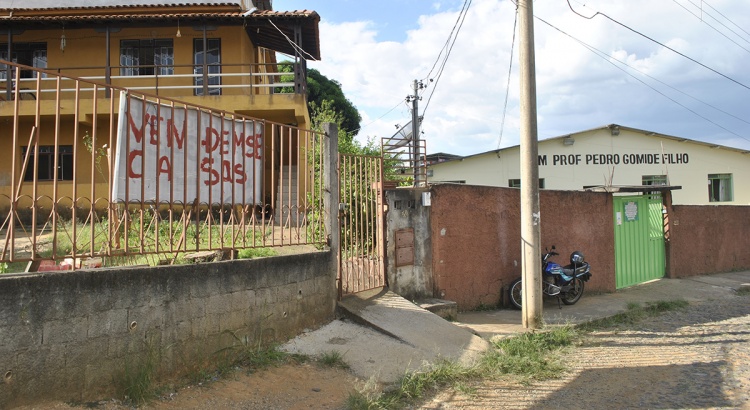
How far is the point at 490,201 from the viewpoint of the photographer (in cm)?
912

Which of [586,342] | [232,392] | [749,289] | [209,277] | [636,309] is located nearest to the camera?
[232,392]

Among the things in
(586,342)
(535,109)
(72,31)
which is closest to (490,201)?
(535,109)

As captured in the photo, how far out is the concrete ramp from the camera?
521 centimetres

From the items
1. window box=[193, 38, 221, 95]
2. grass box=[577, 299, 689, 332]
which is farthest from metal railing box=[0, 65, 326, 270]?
window box=[193, 38, 221, 95]

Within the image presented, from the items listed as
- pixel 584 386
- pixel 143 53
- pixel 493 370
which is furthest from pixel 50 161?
pixel 584 386

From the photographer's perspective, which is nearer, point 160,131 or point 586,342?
point 160,131

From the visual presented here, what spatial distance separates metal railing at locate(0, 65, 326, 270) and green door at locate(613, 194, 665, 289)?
8.29 m

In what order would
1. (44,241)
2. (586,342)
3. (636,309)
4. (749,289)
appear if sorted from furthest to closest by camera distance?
(749,289), (636,309), (586,342), (44,241)

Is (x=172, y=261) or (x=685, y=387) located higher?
(x=172, y=261)

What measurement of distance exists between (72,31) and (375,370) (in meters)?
14.3

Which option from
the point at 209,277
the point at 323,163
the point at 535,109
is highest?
the point at 535,109

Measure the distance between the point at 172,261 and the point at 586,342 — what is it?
5.41m

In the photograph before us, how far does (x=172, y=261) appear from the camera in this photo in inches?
181

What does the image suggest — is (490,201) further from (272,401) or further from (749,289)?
(749,289)
